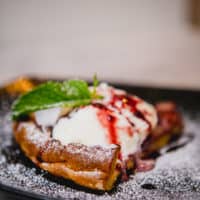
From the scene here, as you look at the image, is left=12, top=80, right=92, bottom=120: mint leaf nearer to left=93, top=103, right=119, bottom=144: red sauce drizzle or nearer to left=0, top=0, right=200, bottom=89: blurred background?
left=93, top=103, right=119, bottom=144: red sauce drizzle

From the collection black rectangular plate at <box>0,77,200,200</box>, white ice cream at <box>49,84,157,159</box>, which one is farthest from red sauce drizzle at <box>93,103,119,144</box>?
black rectangular plate at <box>0,77,200,200</box>

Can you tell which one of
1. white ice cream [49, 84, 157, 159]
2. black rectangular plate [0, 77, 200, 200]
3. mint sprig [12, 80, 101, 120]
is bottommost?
black rectangular plate [0, 77, 200, 200]

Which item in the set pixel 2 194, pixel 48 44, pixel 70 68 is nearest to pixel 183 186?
pixel 2 194

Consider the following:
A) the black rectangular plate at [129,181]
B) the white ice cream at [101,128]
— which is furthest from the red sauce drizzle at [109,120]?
the black rectangular plate at [129,181]

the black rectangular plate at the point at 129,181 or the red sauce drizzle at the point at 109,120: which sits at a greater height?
the red sauce drizzle at the point at 109,120

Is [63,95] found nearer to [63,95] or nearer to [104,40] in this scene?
[63,95]

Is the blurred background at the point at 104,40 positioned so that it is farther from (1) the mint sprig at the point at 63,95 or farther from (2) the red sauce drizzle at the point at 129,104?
(1) the mint sprig at the point at 63,95

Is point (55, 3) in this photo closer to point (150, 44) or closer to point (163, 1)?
point (163, 1)
